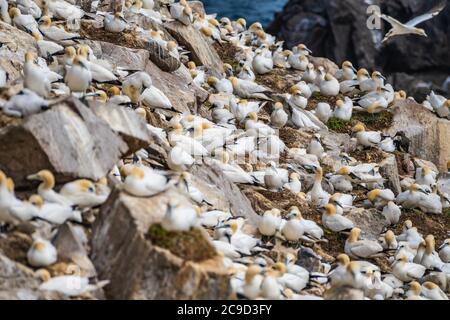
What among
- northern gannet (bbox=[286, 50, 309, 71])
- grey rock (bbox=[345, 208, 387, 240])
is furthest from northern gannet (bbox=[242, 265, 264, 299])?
northern gannet (bbox=[286, 50, 309, 71])

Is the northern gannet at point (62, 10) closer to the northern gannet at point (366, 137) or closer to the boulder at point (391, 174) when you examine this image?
the northern gannet at point (366, 137)

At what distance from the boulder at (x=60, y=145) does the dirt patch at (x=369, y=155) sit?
884cm

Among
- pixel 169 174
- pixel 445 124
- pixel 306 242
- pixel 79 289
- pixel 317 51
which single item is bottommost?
pixel 317 51

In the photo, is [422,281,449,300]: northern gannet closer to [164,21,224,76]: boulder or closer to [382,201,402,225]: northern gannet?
[382,201,402,225]: northern gannet

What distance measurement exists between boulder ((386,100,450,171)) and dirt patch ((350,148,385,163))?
4.83 ft

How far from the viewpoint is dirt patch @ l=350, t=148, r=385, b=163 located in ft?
→ 69.5

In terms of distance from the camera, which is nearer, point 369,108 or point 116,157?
point 116,157

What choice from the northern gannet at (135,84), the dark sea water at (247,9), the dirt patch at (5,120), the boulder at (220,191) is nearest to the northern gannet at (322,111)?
the northern gannet at (135,84)

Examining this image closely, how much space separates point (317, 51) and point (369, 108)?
923 inches

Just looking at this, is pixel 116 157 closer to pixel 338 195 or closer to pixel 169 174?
pixel 169 174

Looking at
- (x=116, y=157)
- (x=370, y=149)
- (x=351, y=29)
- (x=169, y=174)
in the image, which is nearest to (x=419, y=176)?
(x=370, y=149)

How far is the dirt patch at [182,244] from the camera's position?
1159 cm

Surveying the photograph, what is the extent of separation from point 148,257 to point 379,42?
35.7 metres
